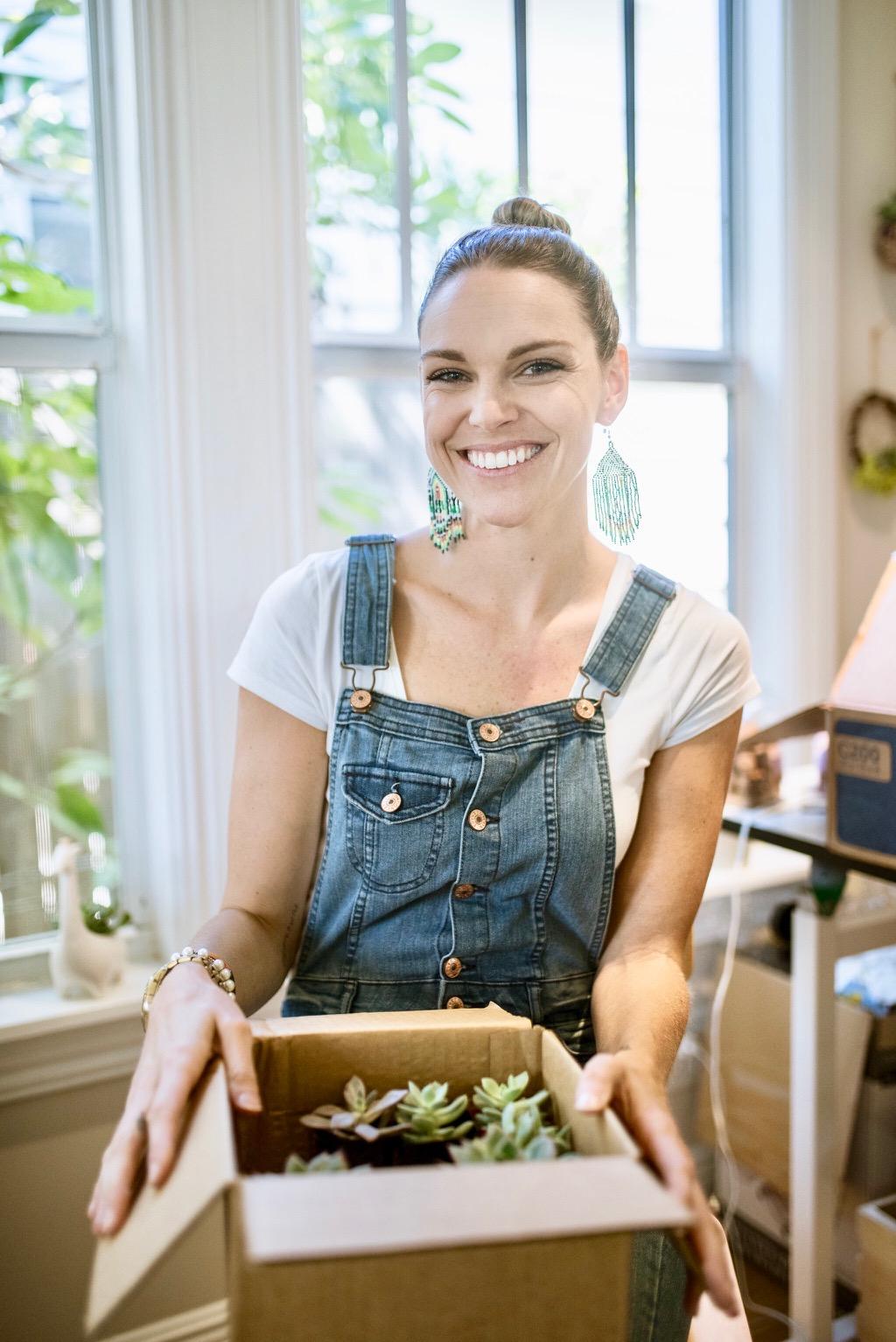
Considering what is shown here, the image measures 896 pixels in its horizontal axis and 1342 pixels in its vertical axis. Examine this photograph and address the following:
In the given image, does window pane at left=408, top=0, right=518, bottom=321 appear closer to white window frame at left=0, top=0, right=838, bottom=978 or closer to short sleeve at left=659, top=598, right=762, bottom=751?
white window frame at left=0, top=0, right=838, bottom=978

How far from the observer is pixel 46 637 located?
5.71 feet

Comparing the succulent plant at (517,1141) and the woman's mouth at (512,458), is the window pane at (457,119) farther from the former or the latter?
the succulent plant at (517,1141)

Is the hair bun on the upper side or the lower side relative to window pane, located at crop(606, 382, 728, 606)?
upper

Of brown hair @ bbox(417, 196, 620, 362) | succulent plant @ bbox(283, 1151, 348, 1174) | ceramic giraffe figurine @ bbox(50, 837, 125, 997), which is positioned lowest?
ceramic giraffe figurine @ bbox(50, 837, 125, 997)

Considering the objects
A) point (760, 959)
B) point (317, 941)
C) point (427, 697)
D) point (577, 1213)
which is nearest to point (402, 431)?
point (427, 697)

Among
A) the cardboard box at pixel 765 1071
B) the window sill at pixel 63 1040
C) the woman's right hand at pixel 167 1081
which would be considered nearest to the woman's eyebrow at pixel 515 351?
the woman's right hand at pixel 167 1081

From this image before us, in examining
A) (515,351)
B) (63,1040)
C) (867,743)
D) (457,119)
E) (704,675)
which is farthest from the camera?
(457,119)

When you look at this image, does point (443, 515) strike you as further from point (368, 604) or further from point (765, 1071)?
point (765, 1071)

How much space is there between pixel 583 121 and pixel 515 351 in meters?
1.28

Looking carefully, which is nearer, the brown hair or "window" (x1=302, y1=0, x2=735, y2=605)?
the brown hair

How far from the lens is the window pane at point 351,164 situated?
1897 millimetres

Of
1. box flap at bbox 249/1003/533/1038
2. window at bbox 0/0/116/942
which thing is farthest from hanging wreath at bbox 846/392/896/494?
box flap at bbox 249/1003/533/1038

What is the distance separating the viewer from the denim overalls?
1.21 meters

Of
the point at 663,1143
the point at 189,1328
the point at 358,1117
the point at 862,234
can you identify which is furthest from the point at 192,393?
the point at 862,234
